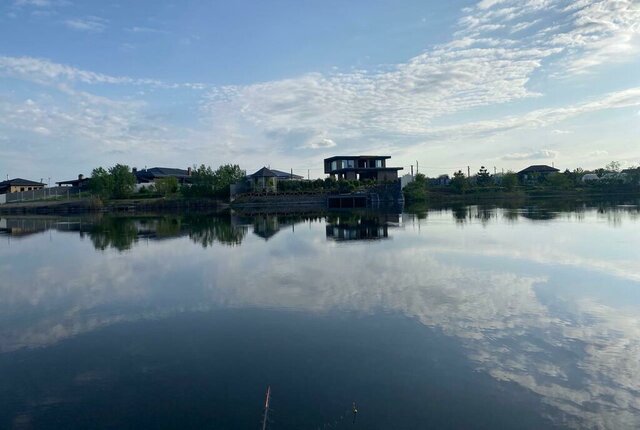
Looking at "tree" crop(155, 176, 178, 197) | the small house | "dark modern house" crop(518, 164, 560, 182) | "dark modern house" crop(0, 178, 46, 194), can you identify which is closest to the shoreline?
"tree" crop(155, 176, 178, 197)

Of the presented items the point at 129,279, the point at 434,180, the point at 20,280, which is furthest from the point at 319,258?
the point at 434,180

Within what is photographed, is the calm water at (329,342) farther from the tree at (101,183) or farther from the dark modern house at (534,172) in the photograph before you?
the dark modern house at (534,172)

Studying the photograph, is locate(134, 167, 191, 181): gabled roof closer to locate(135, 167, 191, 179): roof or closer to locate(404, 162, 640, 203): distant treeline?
locate(135, 167, 191, 179): roof

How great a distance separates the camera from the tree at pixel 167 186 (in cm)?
6147

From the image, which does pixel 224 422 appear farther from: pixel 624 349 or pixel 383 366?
pixel 624 349

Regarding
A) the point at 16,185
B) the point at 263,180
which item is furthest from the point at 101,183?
the point at 16,185

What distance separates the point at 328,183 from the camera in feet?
200

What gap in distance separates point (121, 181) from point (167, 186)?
6087 mm

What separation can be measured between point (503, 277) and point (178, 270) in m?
9.83

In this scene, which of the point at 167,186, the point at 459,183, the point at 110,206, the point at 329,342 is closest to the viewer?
the point at 329,342

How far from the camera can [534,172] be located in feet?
267

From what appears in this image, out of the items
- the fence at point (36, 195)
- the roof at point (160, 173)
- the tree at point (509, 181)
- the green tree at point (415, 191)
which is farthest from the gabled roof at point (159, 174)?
the tree at point (509, 181)

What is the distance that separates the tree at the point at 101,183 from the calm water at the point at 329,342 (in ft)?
160

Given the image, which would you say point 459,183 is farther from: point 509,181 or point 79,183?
point 79,183
